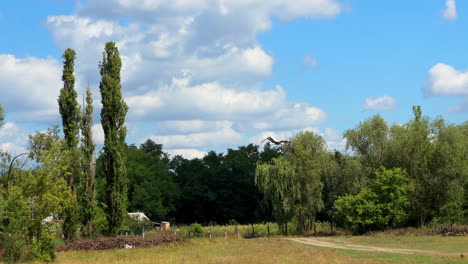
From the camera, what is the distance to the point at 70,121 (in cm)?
4469

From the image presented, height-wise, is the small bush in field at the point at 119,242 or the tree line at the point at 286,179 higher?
the tree line at the point at 286,179

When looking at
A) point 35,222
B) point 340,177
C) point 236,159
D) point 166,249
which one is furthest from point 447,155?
point 236,159

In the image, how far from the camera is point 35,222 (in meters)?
30.8

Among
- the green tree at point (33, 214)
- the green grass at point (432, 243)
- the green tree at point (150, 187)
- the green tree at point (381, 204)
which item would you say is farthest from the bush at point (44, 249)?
the green tree at point (150, 187)

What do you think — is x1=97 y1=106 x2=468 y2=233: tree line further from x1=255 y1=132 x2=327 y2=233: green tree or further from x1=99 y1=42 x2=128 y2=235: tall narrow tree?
x1=99 y1=42 x2=128 y2=235: tall narrow tree

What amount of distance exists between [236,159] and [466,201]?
47134mm

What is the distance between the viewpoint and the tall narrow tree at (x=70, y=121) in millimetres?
42969

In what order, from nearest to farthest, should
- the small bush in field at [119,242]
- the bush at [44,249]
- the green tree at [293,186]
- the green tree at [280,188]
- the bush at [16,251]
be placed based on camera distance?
A: the bush at [16,251], the bush at [44,249], the small bush in field at [119,242], the green tree at [280,188], the green tree at [293,186]

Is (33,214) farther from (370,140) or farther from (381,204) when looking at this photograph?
(370,140)

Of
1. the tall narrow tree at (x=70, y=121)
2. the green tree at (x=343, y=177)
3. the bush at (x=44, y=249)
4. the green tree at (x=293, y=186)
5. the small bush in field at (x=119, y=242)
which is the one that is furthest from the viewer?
the green tree at (x=343, y=177)

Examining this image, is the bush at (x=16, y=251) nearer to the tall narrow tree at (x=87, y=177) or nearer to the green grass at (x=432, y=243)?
the tall narrow tree at (x=87, y=177)

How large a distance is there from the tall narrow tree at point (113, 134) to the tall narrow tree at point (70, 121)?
2154 millimetres

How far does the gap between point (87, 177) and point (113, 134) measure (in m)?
3.89

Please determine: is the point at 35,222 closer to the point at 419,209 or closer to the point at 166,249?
the point at 166,249
